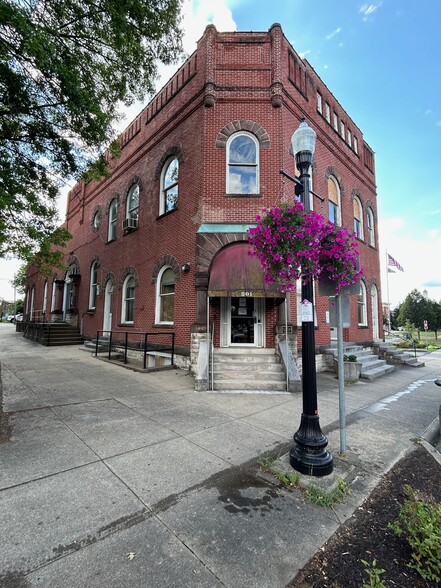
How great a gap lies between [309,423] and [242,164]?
8517 millimetres

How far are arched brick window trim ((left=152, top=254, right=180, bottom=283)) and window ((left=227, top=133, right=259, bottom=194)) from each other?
3.04 metres

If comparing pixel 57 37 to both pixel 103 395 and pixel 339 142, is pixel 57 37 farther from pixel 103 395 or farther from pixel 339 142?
pixel 339 142

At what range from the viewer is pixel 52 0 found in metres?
6.21

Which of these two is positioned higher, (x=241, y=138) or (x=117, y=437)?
(x=241, y=138)

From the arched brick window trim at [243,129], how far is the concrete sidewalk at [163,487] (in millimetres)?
7962

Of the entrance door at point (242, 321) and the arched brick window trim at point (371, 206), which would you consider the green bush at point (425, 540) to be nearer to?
the entrance door at point (242, 321)

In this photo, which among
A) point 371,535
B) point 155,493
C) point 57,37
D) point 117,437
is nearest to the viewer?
point 371,535

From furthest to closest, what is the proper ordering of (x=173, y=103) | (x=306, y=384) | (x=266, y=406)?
(x=173, y=103) < (x=266, y=406) < (x=306, y=384)

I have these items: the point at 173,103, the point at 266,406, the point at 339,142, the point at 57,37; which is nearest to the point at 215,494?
the point at 266,406

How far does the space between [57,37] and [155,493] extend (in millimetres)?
8957

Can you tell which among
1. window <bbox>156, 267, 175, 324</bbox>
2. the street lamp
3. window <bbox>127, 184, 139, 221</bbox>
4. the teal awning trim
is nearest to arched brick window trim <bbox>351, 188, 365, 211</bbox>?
the teal awning trim

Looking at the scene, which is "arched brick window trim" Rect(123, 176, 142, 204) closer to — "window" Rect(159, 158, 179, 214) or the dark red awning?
"window" Rect(159, 158, 179, 214)

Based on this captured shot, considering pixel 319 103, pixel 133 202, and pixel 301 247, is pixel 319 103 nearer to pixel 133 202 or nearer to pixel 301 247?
pixel 133 202

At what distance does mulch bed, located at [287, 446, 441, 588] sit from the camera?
6.75 feet
